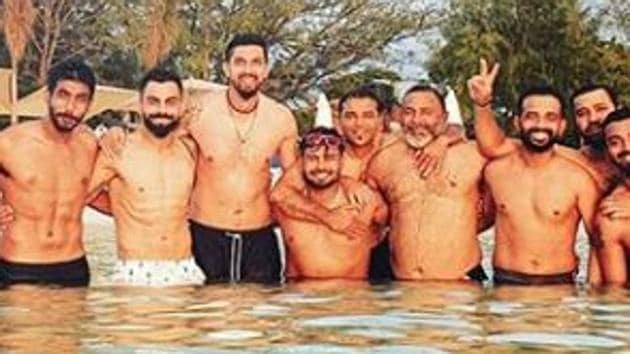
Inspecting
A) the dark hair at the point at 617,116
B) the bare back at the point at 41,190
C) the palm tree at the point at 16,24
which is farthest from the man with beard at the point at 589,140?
the palm tree at the point at 16,24

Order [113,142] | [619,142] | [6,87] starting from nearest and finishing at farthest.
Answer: [619,142]
[113,142]
[6,87]

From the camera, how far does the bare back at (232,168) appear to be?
7.19m

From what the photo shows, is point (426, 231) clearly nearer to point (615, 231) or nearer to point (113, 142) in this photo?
point (615, 231)

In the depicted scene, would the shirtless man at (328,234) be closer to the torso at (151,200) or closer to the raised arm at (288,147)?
the raised arm at (288,147)

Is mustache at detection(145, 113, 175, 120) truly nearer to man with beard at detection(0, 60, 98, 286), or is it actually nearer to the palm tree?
man with beard at detection(0, 60, 98, 286)

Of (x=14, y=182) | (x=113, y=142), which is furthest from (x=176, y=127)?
(x=14, y=182)

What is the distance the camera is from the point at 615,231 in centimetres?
666

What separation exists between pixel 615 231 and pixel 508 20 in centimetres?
2499

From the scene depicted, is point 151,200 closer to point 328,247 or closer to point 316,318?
point 328,247

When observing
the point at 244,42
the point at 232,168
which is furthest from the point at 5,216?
the point at 244,42

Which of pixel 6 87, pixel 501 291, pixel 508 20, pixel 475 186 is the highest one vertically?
pixel 508 20

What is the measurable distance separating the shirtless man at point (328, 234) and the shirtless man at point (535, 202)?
709 mm

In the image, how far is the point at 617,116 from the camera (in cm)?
661

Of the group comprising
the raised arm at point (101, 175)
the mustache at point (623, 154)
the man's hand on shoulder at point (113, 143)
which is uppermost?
the man's hand on shoulder at point (113, 143)
